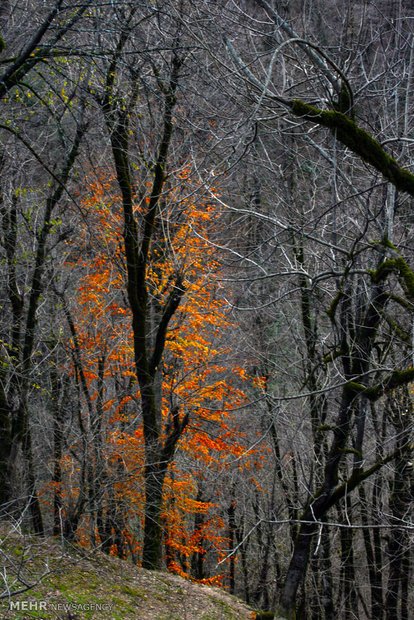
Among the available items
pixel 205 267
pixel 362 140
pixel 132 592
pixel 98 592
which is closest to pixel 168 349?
pixel 205 267

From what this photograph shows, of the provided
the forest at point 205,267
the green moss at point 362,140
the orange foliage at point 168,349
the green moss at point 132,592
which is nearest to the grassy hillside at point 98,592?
the green moss at point 132,592

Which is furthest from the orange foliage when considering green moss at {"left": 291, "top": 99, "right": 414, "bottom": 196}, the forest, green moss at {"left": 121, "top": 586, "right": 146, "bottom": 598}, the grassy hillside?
green moss at {"left": 291, "top": 99, "right": 414, "bottom": 196}

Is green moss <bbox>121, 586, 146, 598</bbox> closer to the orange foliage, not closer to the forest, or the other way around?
the forest

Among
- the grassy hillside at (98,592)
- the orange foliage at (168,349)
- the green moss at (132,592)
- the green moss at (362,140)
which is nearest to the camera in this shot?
the green moss at (362,140)

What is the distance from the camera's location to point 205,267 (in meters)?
12.8

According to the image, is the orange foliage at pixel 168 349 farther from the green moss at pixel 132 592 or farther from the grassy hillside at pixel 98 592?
the green moss at pixel 132 592

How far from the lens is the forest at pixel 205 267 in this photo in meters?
5.22

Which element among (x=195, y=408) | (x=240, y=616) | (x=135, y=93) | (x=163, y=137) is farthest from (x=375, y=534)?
(x=135, y=93)

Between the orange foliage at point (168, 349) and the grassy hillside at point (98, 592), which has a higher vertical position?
the orange foliage at point (168, 349)

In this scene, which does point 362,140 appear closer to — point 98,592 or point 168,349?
point 98,592

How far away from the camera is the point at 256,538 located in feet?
57.0

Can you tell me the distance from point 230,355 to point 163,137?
25.9 feet

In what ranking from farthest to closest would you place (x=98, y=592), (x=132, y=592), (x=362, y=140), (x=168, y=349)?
(x=168, y=349)
(x=132, y=592)
(x=98, y=592)
(x=362, y=140)

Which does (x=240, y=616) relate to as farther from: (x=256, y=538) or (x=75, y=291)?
(x=256, y=538)
